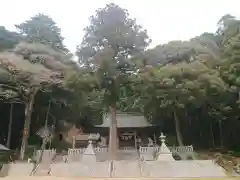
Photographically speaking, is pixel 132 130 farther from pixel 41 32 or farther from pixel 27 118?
pixel 41 32

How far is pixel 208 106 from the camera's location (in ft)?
80.3

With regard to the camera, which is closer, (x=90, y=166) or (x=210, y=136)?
(x=90, y=166)

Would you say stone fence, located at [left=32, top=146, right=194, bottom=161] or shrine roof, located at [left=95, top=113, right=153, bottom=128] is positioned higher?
shrine roof, located at [left=95, top=113, right=153, bottom=128]

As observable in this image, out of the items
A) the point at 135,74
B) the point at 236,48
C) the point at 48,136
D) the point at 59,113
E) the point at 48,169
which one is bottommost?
the point at 48,169

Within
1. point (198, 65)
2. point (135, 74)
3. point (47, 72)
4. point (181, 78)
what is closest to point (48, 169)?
point (47, 72)

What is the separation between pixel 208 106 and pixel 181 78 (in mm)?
5202

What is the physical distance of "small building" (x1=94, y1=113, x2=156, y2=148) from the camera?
29656 mm

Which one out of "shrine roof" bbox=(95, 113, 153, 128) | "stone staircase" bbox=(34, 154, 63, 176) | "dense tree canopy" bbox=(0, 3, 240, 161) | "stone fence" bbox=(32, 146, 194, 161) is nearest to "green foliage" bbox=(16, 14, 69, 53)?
"dense tree canopy" bbox=(0, 3, 240, 161)

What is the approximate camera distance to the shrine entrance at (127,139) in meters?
30.3

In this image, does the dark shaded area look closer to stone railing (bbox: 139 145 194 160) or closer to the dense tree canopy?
the dense tree canopy

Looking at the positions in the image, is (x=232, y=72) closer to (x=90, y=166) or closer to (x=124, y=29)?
(x=124, y=29)

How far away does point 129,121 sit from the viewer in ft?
101

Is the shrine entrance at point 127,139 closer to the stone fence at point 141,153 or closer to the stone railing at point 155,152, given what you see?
the stone fence at point 141,153

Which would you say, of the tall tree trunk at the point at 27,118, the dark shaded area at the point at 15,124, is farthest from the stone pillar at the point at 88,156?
the dark shaded area at the point at 15,124
